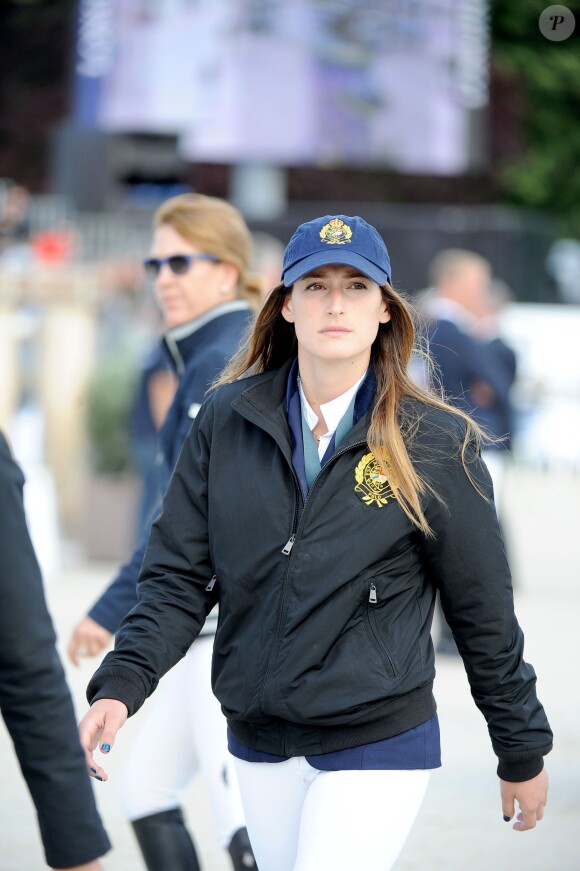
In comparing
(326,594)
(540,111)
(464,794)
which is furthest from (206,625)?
(540,111)

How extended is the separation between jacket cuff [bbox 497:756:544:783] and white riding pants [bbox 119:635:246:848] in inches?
39.4

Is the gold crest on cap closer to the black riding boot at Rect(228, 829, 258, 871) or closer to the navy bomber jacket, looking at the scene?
the navy bomber jacket

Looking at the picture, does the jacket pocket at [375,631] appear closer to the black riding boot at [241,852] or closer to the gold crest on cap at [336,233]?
the gold crest on cap at [336,233]

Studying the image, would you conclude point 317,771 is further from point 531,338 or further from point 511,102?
point 511,102

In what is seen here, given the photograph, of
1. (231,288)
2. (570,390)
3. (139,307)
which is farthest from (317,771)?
(570,390)

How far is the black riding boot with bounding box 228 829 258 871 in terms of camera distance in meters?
3.79

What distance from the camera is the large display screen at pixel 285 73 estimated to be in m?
25.1

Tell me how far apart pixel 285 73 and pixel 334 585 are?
23.9 m

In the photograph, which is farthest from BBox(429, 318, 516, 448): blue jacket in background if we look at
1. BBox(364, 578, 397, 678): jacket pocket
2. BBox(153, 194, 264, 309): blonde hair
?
BBox(364, 578, 397, 678): jacket pocket

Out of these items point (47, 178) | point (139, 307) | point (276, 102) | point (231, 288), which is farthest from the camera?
point (47, 178)

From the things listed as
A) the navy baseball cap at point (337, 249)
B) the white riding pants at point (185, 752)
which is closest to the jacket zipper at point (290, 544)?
the navy baseball cap at point (337, 249)

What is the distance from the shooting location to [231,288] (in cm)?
459

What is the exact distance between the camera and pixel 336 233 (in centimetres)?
300

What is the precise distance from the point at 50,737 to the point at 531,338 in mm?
17136
